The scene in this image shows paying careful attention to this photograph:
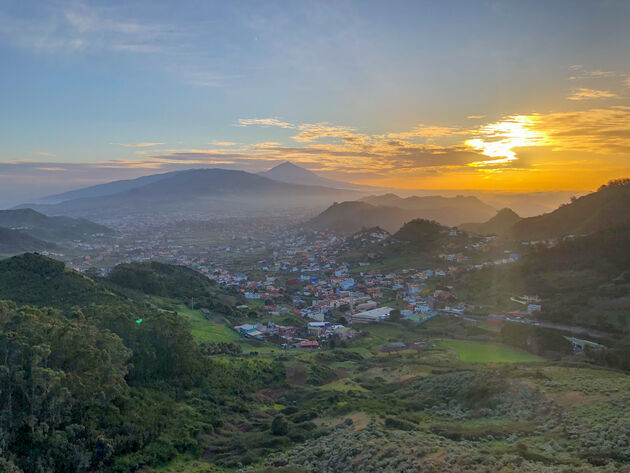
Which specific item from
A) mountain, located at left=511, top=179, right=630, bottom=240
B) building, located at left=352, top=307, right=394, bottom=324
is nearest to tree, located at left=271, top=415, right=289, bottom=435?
building, located at left=352, top=307, right=394, bottom=324

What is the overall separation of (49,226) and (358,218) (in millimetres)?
91178

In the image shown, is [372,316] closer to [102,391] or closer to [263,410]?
[263,410]

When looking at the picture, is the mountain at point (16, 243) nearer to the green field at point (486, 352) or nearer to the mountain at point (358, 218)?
the mountain at point (358, 218)

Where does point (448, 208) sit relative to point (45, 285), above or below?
above

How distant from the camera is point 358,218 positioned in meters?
134

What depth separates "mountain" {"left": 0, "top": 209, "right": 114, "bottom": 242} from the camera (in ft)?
364

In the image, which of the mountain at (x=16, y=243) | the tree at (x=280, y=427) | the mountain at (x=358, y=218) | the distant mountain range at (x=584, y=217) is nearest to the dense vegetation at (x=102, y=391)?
the tree at (x=280, y=427)

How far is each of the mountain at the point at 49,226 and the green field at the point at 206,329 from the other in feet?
293

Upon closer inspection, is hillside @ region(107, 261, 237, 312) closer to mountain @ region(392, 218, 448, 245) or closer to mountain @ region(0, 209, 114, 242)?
mountain @ region(392, 218, 448, 245)

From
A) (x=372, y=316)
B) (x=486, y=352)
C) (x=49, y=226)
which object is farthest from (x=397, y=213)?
(x=486, y=352)

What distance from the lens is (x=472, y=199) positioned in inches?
6969

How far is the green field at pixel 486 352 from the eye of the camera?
28.3m

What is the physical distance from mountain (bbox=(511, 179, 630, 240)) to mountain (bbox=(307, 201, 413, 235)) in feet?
184

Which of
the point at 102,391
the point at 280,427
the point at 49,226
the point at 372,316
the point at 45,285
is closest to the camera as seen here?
the point at 102,391
